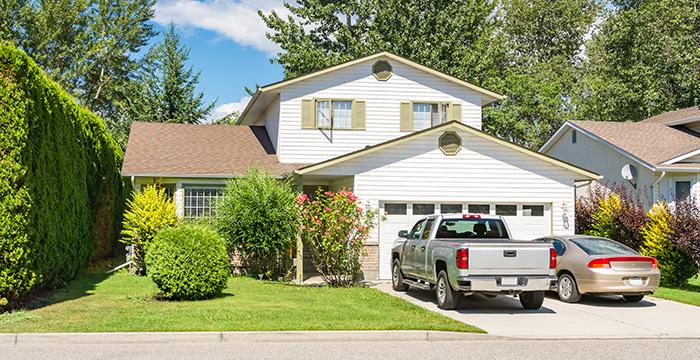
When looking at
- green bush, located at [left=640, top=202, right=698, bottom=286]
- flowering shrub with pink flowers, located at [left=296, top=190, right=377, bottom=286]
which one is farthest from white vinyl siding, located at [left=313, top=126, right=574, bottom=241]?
green bush, located at [left=640, top=202, right=698, bottom=286]

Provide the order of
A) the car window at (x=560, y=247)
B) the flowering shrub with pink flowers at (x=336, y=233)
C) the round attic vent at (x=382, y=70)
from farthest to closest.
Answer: the round attic vent at (x=382, y=70), the flowering shrub with pink flowers at (x=336, y=233), the car window at (x=560, y=247)

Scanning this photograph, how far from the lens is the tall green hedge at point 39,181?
454 inches

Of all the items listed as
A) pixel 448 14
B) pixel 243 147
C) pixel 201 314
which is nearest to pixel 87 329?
pixel 201 314

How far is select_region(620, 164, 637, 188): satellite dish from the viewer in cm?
2508

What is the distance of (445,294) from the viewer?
13125 mm

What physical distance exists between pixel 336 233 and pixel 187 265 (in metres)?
4.59

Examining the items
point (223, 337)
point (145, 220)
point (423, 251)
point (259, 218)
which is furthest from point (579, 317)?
point (145, 220)

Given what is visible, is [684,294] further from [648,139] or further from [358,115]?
[648,139]

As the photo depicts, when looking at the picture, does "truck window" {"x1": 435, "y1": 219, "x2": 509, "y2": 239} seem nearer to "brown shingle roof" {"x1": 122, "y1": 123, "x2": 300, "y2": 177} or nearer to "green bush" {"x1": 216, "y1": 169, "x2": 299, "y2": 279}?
"green bush" {"x1": 216, "y1": 169, "x2": 299, "y2": 279}

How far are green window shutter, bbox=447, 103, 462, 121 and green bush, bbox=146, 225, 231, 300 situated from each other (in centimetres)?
1245

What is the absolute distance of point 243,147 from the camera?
79.2ft

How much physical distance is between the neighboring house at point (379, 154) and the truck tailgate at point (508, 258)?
6.17 meters

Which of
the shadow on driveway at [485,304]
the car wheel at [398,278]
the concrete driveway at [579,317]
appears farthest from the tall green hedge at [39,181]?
the shadow on driveway at [485,304]

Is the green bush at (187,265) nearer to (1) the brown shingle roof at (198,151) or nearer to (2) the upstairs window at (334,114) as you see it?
(1) the brown shingle roof at (198,151)
